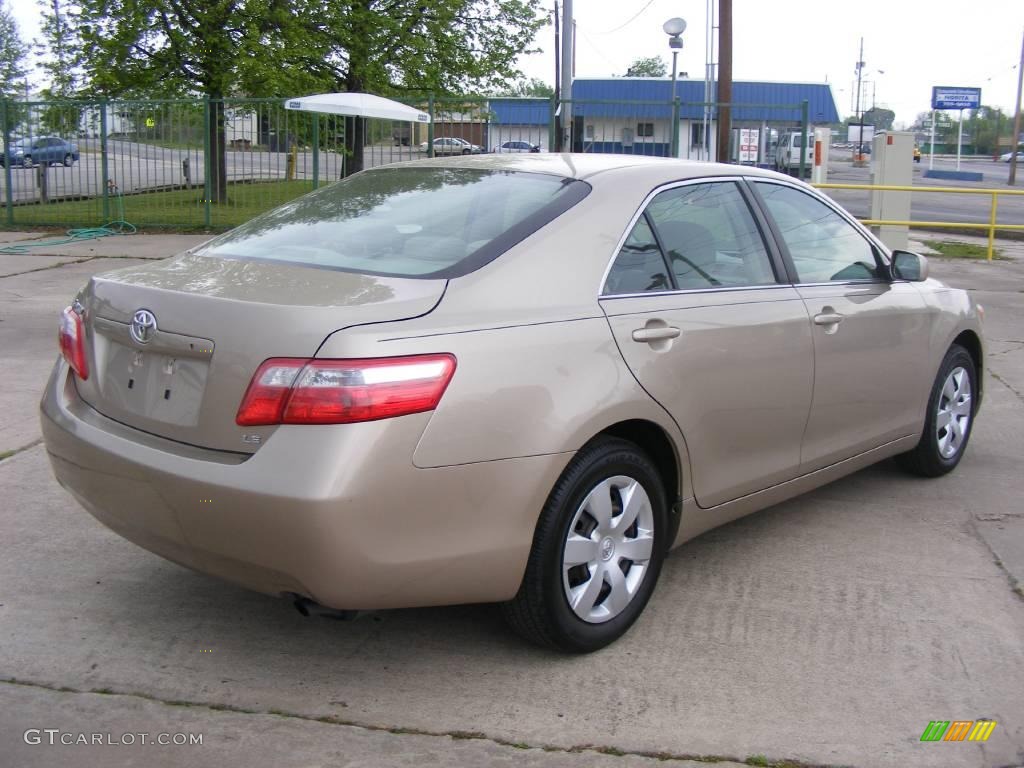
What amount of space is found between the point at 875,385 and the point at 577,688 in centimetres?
216

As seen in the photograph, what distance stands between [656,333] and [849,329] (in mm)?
1291

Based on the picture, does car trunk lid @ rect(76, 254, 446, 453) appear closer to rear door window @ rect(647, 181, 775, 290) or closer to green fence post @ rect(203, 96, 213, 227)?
rear door window @ rect(647, 181, 775, 290)

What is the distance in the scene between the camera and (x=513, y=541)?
10.4ft

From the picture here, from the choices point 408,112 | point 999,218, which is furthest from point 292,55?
point 999,218

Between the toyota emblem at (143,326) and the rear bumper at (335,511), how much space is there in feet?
0.94

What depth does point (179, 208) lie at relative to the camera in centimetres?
1841

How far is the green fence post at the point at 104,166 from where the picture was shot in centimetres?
1791

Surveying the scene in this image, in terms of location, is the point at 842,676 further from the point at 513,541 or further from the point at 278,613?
the point at 278,613

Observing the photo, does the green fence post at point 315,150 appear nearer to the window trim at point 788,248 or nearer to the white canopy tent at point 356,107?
the white canopy tent at point 356,107

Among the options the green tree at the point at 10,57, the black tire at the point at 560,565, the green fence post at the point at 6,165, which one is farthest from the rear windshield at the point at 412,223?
the green tree at the point at 10,57

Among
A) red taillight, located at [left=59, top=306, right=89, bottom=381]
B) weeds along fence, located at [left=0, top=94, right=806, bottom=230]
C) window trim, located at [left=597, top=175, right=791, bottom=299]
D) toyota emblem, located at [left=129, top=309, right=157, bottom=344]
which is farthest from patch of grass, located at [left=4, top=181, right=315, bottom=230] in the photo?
toyota emblem, located at [left=129, top=309, right=157, bottom=344]

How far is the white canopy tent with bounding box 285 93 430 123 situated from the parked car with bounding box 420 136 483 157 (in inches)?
17.1

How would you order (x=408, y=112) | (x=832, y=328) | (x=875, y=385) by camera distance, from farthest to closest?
1. (x=408, y=112)
2. (x=875, y=385)
3. (x=832, y=328)

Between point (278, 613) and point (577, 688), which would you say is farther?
point (278, 613)
